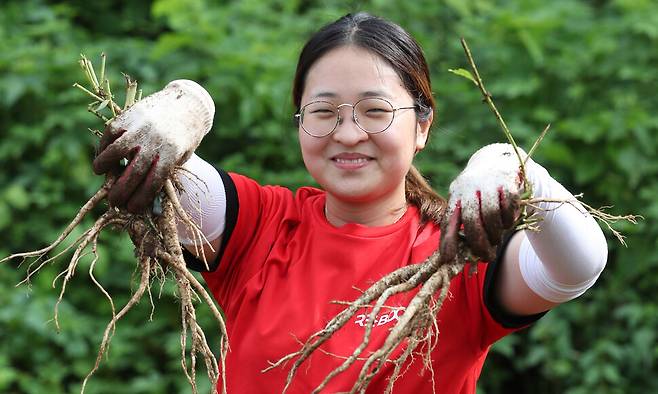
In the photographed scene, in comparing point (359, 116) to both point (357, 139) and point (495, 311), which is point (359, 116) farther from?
point (495, 311)

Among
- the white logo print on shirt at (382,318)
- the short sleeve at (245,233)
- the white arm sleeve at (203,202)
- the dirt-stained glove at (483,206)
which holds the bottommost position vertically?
the white logo print on shirt at (382,318)

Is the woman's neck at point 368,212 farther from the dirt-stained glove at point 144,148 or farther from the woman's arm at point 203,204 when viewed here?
the dirt-stained glove at point 144,148

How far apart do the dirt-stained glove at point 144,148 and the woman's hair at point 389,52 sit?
30 centimetres

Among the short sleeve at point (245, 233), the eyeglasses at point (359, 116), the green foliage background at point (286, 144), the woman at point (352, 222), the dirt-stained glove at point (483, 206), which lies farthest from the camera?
the green foliage background at point (286, 144)

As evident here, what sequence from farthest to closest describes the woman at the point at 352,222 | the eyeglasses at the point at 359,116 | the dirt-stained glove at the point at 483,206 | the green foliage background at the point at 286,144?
the green foliage background at the point at 286,144 < the eyeglasses at the point at 359,116 < the woman at the point at 352,222 < the dirt-stained glove at the point at 483,206

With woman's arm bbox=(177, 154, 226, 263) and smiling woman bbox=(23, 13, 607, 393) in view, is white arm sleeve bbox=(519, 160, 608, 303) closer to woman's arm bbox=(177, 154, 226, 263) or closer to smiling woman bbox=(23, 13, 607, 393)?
smiling woman bbox=(23, 13, 607, 393)

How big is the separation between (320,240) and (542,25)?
2.28 meters

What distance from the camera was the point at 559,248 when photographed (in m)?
1.64

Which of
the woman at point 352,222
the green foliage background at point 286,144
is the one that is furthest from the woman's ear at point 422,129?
the green foliage background at point 286,144

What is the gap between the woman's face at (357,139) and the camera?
180 cm

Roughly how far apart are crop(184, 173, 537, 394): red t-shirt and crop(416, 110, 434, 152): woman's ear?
0.47 feet

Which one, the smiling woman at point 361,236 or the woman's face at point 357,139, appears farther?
the woman's face at point 357,139

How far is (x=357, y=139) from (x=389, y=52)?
0.20 meters

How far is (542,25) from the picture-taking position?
12.6 ft
